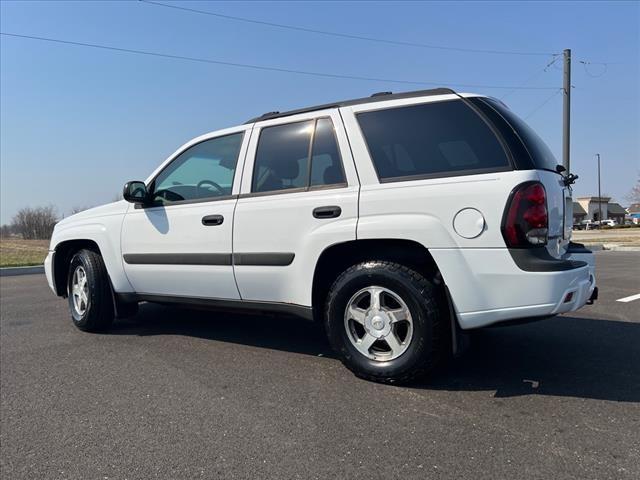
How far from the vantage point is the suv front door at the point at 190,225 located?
4.00 metres

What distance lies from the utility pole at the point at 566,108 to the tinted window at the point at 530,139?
1832cm

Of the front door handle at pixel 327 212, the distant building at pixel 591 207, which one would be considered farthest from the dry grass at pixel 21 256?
the distant building at pixel 591 207

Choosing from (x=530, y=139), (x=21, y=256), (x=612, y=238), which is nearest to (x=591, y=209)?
(x=612, y=238)

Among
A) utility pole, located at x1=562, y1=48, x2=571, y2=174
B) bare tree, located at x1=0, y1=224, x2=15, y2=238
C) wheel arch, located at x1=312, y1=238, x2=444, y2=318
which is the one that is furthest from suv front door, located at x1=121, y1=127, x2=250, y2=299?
bare tree, located at x1=0, y1=224, x2=15, y2=238

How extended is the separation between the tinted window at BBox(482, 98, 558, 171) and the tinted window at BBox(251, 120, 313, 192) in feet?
4.36

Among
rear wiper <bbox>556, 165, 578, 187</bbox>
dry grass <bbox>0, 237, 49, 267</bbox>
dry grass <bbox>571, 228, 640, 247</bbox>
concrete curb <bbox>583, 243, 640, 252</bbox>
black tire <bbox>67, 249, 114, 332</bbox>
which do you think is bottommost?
dry grass <bbox>571, 228, 640, 247</bbox>

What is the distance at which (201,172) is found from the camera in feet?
14.4

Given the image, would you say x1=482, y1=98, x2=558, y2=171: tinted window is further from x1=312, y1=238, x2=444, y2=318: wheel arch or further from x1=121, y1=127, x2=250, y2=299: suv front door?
x1=121, y1=127, x2=250, y2=299: suv front door

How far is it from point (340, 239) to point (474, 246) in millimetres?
880

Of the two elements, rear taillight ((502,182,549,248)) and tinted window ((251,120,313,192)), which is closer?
rear taillight ((502,182,549,248))

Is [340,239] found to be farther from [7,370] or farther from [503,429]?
[7,370]

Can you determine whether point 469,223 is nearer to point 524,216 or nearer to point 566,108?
point 524,216

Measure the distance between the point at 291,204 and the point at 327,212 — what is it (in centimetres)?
32

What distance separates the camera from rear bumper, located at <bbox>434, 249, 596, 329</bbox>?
279 cm
